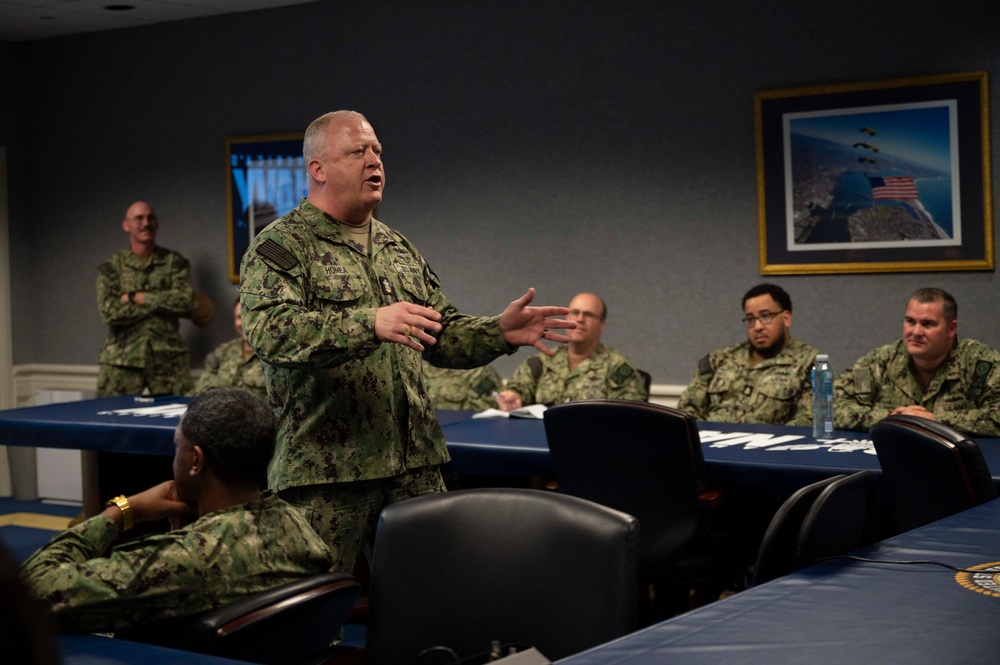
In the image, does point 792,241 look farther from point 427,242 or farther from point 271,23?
point 271,23

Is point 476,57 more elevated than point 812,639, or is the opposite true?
point 476,57

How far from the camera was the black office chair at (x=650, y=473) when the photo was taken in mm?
3152

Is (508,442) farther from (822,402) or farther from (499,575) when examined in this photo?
(499,575)

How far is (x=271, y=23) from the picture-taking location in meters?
6.92

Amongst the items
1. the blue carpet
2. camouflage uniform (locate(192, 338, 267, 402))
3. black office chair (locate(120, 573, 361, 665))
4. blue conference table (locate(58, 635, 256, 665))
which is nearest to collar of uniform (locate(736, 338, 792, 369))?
camouflage uniform (locate(192, 338, 267, 402))

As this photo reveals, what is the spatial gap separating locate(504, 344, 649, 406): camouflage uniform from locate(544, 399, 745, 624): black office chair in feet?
5.41

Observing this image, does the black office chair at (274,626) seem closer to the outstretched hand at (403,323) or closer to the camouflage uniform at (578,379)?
the outstretched hand at (403,323)

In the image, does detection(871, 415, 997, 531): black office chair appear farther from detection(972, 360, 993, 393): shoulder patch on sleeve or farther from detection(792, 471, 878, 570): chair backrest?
detection(972, 360, 993, 393): shoulder patch on sleeve

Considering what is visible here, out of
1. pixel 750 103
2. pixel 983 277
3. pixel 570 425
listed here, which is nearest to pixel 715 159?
pixel 750 103

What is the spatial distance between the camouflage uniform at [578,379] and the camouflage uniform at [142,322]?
8.48 ft

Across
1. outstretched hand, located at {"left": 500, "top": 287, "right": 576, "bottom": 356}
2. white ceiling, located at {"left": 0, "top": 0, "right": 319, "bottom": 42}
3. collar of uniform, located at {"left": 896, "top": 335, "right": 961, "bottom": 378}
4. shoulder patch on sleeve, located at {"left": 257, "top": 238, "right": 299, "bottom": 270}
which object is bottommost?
collar of uniform, located at {"left": 896, "top": 335, "right": 961, "bottom": 378}

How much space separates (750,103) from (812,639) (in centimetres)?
440

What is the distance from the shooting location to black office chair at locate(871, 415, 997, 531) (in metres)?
2.31

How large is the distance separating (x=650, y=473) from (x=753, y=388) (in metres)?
1.55
